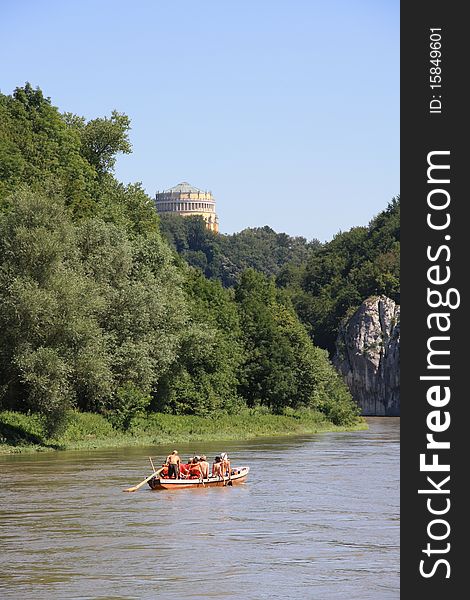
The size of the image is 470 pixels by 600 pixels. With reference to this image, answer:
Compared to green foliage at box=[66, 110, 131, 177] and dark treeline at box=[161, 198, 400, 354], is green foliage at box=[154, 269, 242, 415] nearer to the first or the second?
green foliage at box=[66, 110, 131, 177]

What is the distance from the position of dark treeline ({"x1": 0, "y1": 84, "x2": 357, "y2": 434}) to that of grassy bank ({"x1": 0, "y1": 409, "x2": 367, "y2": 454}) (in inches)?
43.9

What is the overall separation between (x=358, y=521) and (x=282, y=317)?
69.8 metres

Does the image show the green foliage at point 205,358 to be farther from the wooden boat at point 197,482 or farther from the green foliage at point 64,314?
the wooden boat at point 197,482

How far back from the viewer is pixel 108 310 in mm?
67625

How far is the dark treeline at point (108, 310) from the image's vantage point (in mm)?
58875

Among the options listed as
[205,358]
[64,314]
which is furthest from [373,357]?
[64,314]

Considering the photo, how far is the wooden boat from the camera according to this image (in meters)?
43.9

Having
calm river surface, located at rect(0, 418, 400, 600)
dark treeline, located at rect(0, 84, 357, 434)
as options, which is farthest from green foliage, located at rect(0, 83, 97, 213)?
calm river surface, located at rect(0, 418, 400, 600)

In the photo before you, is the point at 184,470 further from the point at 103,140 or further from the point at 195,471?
the point at 103,140

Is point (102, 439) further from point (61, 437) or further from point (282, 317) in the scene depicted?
point (282, 317)

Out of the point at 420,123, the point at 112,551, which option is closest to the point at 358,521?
the point at 112,551

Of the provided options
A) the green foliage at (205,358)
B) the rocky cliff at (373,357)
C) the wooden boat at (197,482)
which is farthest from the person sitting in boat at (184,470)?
the rocky cliff at (373,357)

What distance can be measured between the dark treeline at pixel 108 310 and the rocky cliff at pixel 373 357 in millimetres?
50457

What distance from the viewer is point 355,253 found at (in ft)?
593
